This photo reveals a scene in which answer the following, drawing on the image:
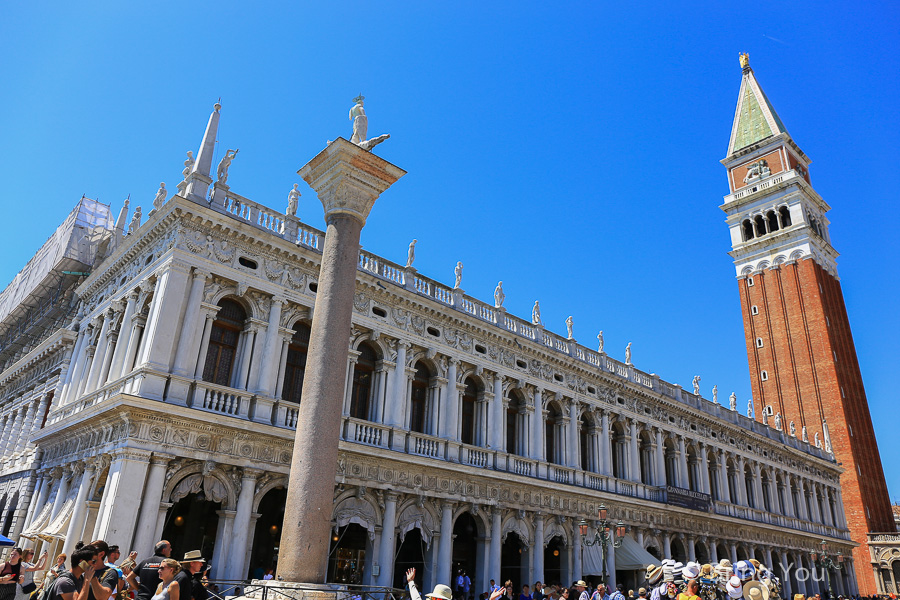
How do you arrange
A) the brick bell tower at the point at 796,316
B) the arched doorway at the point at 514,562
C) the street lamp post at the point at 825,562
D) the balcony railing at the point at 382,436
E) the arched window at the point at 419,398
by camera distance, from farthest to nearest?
the brick bell tower at the point at 796,316 < the street lamp post at the point at 825,562 < the arched doorway at the point at 514,562 < the arched window at the point at 419,398 < the balcony railing at the point at 382,436

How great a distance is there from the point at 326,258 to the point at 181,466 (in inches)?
350

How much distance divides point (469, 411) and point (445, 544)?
17.1 ft

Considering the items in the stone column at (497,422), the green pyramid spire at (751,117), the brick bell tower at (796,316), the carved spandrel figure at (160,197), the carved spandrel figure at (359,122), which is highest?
the green pyramid spire at (751,117)

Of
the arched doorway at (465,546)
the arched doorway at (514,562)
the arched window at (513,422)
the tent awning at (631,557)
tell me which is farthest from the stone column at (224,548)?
the tent awning at (631,557)

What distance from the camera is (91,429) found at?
17.7m

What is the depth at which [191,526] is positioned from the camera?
18.7 metres

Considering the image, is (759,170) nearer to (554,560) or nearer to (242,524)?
(554,560)

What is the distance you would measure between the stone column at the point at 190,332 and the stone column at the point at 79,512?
3337mm

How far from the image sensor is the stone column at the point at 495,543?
73.1 ft

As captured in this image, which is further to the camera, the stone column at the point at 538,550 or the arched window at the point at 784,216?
the arched window at the point at 784,216

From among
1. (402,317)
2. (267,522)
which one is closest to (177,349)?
(267,522)

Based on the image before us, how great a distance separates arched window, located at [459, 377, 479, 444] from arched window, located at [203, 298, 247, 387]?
888 cm

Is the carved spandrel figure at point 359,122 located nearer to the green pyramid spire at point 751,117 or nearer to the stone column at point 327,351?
the stone column at point 327,351

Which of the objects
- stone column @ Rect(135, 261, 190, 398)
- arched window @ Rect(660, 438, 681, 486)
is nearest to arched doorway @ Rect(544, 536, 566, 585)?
arched window @ Rect(660, 438, 681, 486)
